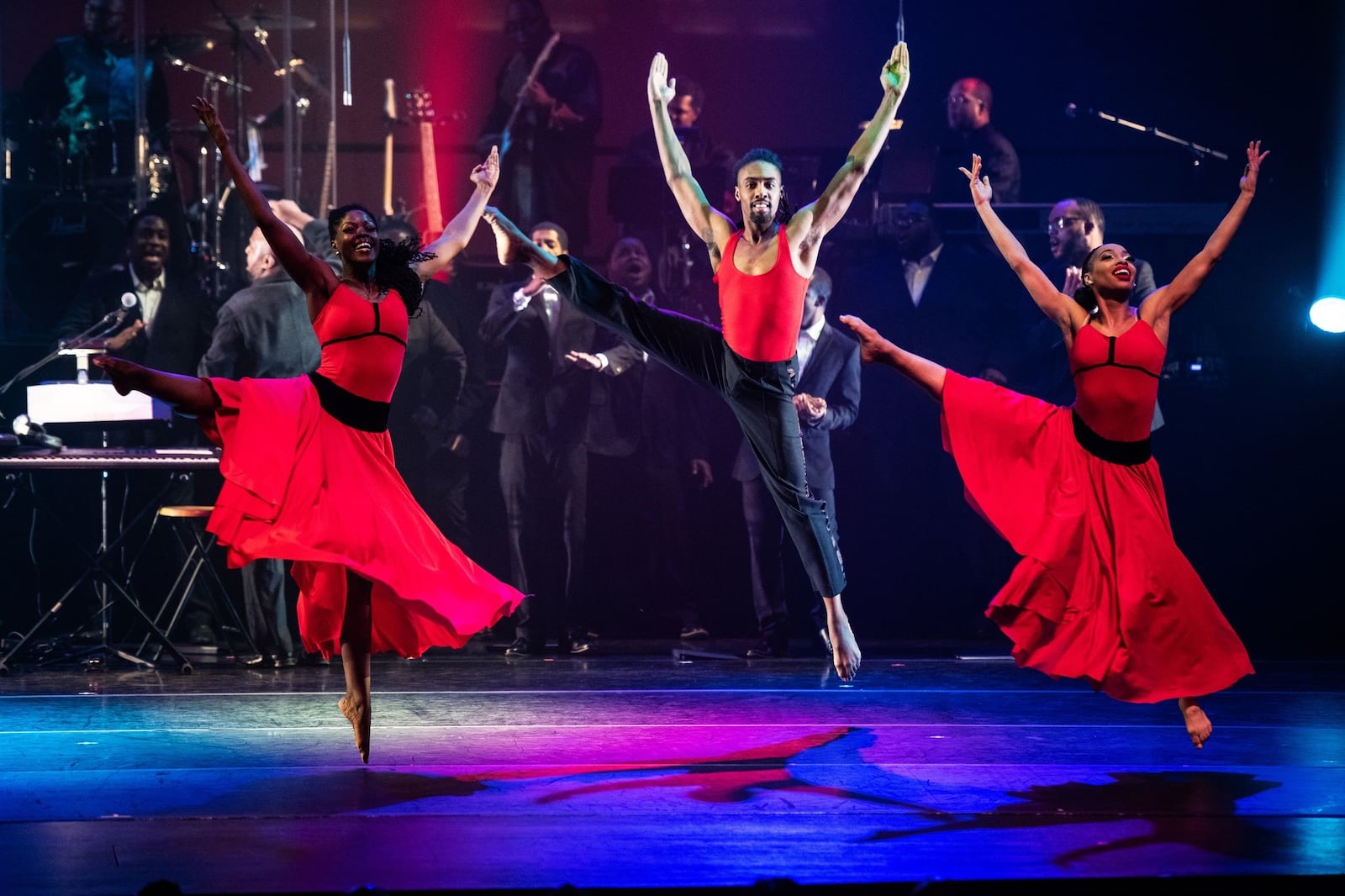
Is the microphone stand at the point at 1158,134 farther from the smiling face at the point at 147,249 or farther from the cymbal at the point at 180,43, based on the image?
the smiling face at the point at 147,249

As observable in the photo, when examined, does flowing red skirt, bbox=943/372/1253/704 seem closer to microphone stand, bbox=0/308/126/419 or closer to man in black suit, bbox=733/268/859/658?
man in black suit, bbox=733/268/859/658

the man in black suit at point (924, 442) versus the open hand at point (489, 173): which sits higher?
the open hand at point (489, 173)

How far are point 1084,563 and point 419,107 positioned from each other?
518 cm

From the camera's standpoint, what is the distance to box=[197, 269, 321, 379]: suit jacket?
23.5 feet

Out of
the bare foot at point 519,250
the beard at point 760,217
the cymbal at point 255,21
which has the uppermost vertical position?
the cymbal at point 255,21

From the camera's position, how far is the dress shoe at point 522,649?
770cm

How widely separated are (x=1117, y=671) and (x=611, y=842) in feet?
6.61

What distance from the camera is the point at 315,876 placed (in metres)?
3.34

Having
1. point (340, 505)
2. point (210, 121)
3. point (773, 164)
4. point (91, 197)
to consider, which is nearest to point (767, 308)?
point (773, 164)

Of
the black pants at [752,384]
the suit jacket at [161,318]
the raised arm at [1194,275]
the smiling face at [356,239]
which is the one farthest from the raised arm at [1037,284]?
the suit jacket at [161,318]

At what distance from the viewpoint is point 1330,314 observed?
770cm

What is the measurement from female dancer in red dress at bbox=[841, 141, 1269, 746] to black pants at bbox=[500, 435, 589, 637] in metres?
2.93

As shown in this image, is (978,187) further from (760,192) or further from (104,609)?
(104,609)

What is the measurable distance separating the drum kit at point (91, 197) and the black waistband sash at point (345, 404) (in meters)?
3.52
